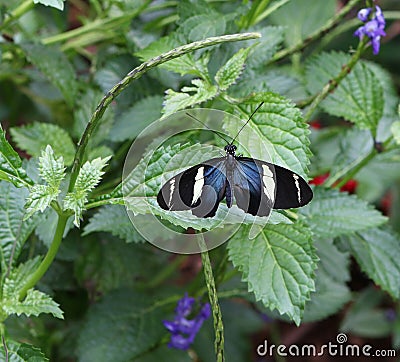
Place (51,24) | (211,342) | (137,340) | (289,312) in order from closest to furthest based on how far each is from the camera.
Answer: (289,312) → (137,340) → (211,342) → (51,24)

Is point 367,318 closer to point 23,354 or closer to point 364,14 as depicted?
point 364,14

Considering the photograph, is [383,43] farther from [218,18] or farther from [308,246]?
[308,246]

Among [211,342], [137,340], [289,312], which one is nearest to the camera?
[289,312]

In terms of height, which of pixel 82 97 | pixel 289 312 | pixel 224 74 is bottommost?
pixel 289 312

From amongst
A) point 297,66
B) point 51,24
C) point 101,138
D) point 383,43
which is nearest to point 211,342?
point 101,138

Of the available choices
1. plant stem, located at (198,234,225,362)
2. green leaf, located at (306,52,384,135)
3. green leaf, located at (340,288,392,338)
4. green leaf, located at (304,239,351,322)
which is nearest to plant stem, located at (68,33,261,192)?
plant stem, located at (198,234,225,362)

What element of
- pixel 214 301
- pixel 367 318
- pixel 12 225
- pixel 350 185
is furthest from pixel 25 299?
pixel 367 318
